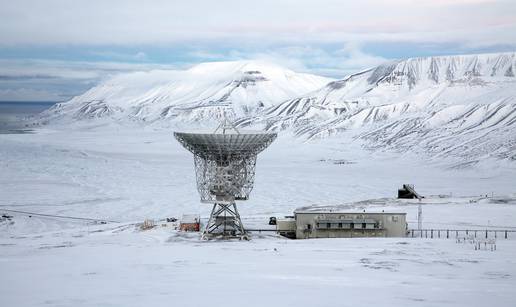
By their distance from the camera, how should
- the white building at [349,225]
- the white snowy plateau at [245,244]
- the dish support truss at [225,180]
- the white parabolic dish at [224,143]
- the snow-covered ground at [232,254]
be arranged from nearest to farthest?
the snow-covered ground at [232,254]
the white snowy plateau at [245,244]
the white parabolic dish at [224,143]
the dish support truss at [225,180]
the white building at [349,225]

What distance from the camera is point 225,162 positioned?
52.7m

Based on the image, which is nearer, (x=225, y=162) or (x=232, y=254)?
(x=232, y=254)

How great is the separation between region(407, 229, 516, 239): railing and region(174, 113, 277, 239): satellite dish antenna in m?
13.9

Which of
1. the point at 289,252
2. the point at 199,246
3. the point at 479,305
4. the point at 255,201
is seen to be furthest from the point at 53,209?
the point at 479,305

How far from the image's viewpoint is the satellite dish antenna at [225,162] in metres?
51.2

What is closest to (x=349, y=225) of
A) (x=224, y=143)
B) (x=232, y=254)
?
(x=232, y=254)

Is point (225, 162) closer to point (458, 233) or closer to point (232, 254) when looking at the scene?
point (232, 254)

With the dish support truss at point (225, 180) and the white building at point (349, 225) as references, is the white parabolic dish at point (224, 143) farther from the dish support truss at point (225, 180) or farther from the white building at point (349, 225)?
the white building at point (349, 225)

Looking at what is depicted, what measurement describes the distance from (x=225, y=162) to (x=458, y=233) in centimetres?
1919

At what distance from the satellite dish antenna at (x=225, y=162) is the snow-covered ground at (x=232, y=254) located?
11.2 feet

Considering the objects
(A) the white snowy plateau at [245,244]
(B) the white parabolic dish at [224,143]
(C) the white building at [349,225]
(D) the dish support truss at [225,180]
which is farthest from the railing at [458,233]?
(B) the white parabolic dish at [224,143]

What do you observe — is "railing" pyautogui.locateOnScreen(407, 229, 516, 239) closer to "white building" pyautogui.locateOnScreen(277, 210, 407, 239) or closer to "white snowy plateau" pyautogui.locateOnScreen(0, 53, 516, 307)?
"white snowy plateau" pyautogui.locateOnScreen(0, 53, 516, 307)

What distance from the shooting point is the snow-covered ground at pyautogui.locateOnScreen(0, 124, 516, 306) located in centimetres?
3459

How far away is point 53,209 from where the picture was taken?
74188 millimetres
